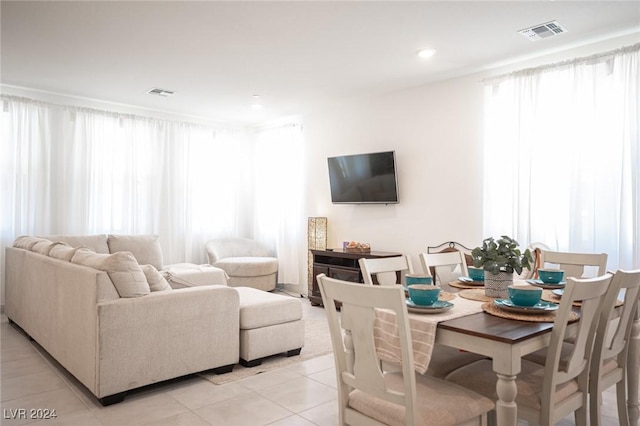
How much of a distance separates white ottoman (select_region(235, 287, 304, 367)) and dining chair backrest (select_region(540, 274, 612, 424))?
2.17 metres

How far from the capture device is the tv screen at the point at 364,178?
5220mm

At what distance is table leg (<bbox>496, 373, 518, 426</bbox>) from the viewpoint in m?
1.65

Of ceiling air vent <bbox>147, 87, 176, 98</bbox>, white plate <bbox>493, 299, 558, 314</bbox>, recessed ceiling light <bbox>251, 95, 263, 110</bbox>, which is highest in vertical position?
ceiling air vent <bbox>147, 87, 176, 98</bbox>

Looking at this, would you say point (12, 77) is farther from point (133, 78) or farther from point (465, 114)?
point (465, 114)

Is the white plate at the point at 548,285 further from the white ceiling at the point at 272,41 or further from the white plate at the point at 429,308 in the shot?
the white ceiling at the point at 272,41

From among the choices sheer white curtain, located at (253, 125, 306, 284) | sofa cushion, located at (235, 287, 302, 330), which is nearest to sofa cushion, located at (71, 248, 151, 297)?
sofa cushion, located at (235, 287, 302, 330)

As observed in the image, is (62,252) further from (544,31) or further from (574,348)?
(544,31)

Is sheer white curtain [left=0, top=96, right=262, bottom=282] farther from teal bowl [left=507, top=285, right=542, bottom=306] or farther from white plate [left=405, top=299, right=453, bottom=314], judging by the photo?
teal bowl [left=507, top=285, right=542, bottom=306]

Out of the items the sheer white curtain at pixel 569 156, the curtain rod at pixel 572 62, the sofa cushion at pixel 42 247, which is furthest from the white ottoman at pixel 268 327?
the curtain rod at pixel 572 62

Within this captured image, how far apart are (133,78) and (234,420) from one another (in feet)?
12.6

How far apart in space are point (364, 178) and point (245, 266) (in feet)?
6.93

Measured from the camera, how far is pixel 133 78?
4879 millimetres

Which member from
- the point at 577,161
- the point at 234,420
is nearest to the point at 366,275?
the point at 234,420

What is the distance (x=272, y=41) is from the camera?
12.4ft
